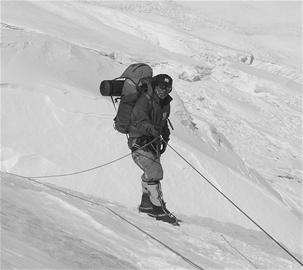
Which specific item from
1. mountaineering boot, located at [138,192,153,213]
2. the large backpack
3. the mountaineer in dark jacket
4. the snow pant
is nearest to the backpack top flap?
the large backpack

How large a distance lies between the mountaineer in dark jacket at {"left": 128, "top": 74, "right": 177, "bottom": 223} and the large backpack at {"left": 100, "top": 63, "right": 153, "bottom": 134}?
0.10 meters

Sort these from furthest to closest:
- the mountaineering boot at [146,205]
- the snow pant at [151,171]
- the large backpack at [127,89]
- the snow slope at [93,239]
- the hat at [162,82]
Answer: the mountaineering boot at [146,205], the snow pant at [151,171], the large backpack at [127,89], the hat at [162,82], the snow slope at [93,239]

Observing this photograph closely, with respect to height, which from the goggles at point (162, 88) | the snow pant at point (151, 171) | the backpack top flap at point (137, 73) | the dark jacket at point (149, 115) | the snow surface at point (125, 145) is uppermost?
the backpack top flap at point (137, 73)

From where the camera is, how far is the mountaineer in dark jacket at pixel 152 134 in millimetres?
5855

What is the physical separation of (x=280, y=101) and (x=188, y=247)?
18.8 metres

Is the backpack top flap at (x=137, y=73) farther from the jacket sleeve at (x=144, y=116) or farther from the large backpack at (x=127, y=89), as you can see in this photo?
the jacket sleeve at (x=144, y=116)

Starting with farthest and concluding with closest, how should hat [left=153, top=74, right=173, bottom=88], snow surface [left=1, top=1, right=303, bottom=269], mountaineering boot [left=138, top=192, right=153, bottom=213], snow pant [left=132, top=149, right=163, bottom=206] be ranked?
mountaineering boot [left=138, top=192, right=153, bottom=213]
snow pant [left=132, top=149, right=163, bottom=206]
hat [left=153, top=74, right=173, bottom=88]
snow surface [left=1, top=1, right=303, bottom=269]

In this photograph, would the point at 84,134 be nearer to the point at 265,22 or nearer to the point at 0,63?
the point at 0,63

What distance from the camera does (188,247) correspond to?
5.12 metres

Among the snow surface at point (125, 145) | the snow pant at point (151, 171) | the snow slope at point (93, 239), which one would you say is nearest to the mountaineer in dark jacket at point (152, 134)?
the snow pant at point (151, 171)

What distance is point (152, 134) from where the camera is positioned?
589 centimetres

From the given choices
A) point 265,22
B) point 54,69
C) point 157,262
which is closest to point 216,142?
point 54,69

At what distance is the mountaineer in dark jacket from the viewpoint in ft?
19.2

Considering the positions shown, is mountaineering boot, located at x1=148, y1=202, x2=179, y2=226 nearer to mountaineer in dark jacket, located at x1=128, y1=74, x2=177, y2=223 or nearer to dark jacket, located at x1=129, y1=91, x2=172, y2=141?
mountaineer in dark jacket, located at x1=128, y1=74, x2=177, y2=223
